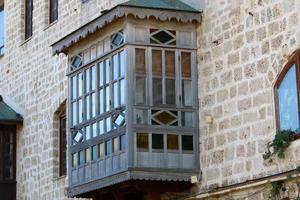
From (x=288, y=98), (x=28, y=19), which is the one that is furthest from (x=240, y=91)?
(x=28, y=19)

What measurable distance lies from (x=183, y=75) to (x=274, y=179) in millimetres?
3121

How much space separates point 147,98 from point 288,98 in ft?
9.29

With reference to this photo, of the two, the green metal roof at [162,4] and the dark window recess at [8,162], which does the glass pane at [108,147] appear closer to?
the green metal roof at [162,4]

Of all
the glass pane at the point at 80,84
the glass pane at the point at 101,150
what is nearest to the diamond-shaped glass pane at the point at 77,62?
the glass pane at the point at 80,84

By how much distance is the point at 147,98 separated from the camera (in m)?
16.0

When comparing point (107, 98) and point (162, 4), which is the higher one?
point (162, 4)

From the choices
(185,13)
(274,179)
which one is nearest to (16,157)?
(185,13)

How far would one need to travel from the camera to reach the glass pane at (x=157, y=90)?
16.0 metres

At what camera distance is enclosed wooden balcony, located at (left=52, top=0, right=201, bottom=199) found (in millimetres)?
15828

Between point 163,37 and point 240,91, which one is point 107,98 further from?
point 240,91

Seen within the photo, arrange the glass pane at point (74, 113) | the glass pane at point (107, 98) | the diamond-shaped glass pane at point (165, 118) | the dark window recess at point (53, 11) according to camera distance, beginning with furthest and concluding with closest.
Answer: the dark window recess at point (53, 11)
the glass pane at point (74, 113)
the glass pane at point (107, 98)
the diamond-shaped glass pane at point (165, 118)

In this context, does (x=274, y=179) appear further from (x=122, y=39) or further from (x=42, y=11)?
(x=42, y=11)

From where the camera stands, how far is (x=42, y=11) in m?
23.0

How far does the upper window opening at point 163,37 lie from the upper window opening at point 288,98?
267cm
